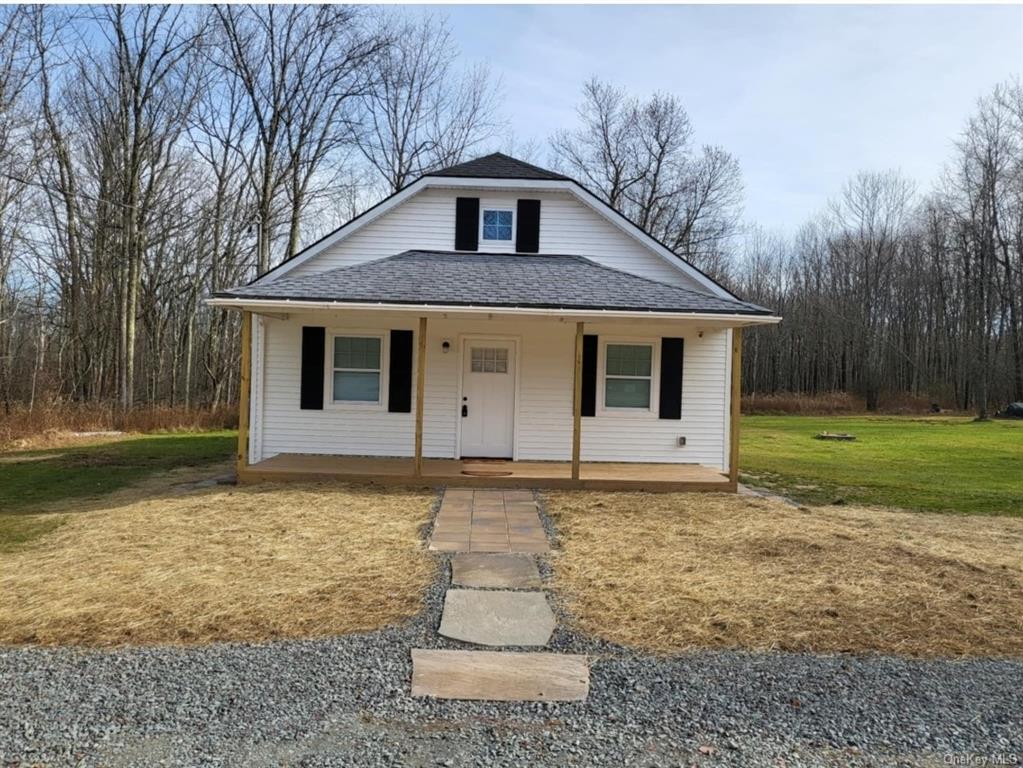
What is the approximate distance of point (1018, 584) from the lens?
523 centimetres

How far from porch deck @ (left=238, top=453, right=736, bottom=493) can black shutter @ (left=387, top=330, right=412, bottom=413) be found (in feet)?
3.38

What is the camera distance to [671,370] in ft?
35.3

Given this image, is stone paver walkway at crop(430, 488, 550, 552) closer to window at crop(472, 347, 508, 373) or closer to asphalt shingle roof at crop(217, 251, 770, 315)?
asphalt shingle roof at crop(217, 251, 770, 315)

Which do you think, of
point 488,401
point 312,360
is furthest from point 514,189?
point 312,360

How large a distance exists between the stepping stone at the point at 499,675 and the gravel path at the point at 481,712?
8 cm

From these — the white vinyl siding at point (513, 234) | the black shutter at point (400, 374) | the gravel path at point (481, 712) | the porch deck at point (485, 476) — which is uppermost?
the white vinyl siding at point (513, 234)

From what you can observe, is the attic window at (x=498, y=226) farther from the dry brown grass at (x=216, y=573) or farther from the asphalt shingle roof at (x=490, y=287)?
the dry brown grass at (x=216, y=573)

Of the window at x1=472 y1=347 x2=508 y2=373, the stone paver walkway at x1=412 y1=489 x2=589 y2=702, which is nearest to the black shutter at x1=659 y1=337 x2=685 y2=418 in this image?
the window at x1=472 y1=347 x2=508 y2=373

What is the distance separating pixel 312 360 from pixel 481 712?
8223mm

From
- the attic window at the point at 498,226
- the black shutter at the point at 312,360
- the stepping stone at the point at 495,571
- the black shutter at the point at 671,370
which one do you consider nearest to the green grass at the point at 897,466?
the black shutter at the point at 671,370

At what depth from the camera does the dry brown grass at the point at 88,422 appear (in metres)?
14.1

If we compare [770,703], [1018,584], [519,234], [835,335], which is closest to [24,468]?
[519,234]

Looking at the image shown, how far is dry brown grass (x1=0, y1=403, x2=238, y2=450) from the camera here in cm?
1405

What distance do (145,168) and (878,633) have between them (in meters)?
24.3
